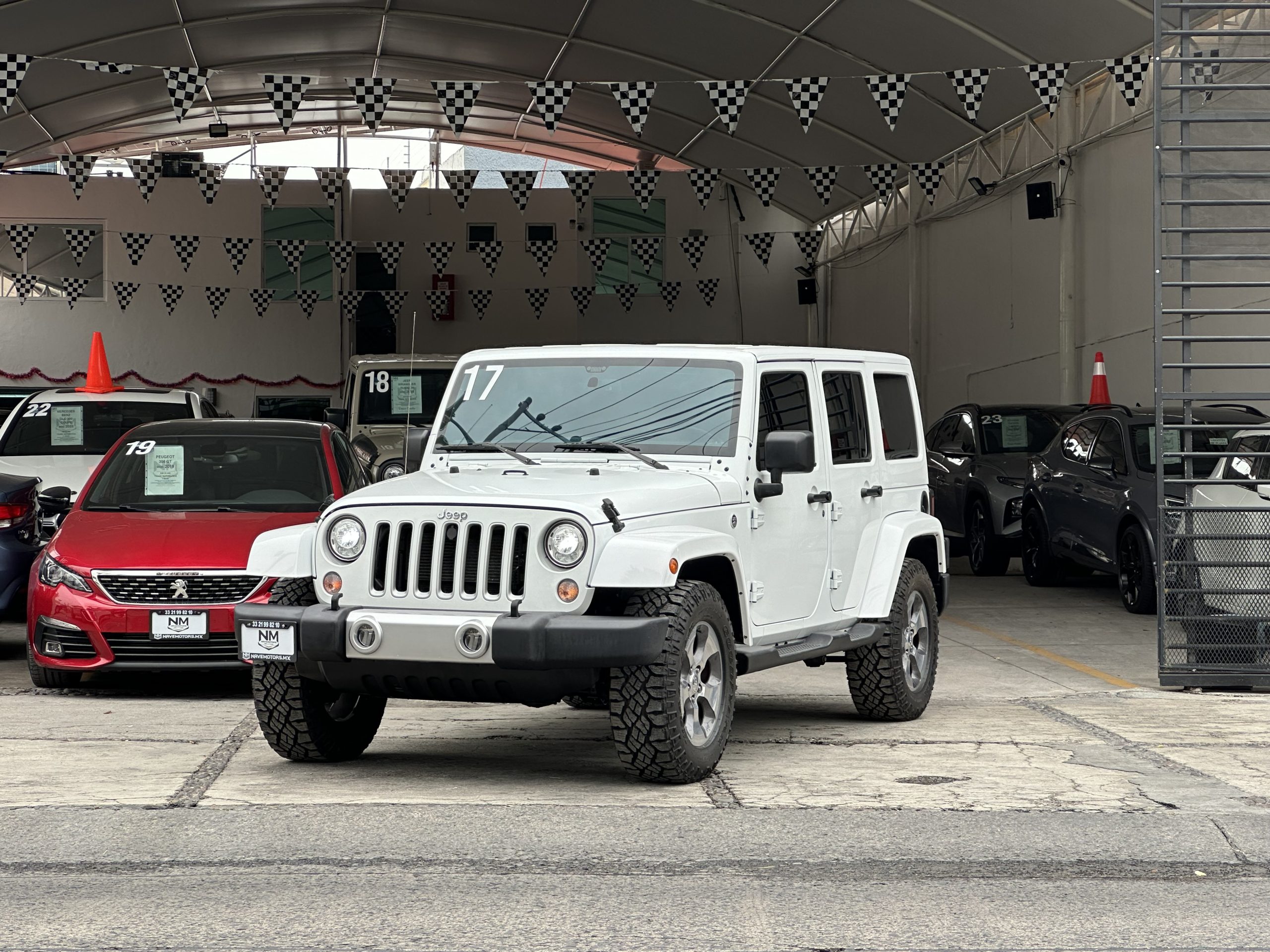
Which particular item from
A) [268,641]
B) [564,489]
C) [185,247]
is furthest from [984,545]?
[185,247]

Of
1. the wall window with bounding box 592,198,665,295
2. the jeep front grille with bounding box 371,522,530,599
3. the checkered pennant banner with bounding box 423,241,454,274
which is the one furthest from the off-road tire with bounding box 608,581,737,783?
the wall window with bounding box 592,198,665,295

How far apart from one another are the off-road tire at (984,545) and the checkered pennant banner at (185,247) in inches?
694

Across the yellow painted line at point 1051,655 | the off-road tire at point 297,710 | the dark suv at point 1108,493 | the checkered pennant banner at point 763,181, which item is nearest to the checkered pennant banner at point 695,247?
the checkered pennant banner at point 763,181

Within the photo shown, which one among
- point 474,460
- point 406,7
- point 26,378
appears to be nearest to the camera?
point 474,460

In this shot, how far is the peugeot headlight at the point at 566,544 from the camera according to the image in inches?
236

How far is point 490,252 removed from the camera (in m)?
33.0

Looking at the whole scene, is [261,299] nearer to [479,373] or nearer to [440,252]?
[440,252]

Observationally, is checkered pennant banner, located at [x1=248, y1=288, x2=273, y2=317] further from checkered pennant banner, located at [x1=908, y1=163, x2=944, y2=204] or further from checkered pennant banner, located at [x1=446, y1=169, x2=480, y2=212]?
checkered pennant banner, located at [x1=908, y1=163, x2=944, y2=204]

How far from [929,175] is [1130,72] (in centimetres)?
757

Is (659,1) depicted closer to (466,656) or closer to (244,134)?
(244,134)

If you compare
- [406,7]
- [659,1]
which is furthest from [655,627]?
[406,7]

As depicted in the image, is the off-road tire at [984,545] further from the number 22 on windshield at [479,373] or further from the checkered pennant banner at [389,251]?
the checkered pennant banner at [389,251]

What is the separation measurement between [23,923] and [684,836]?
2.06 m

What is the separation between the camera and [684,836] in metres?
5.53
